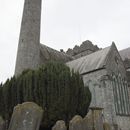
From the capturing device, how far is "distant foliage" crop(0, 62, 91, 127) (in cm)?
1037

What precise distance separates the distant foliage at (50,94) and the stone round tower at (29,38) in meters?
7.45

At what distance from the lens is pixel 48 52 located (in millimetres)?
25641

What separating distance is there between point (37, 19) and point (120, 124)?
1143 cm

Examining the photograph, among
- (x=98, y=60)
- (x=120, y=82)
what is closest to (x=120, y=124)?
(x=120, y=82)

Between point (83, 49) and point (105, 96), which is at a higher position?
point (83, 49)

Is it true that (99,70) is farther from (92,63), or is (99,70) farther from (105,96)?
(105,96)

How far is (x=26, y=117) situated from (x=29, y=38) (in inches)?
623

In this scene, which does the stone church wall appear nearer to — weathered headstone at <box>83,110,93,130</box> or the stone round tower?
the stone round tower

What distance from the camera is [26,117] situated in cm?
504

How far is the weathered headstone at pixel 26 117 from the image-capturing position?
4922mm

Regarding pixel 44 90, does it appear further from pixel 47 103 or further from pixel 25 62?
pixel 25 62

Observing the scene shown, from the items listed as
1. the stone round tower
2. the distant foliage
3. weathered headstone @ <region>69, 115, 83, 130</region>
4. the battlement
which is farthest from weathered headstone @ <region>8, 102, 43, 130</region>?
the battlement

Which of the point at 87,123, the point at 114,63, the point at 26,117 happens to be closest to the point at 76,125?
the point at 87,123

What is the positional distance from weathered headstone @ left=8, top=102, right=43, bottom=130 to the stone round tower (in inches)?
565
